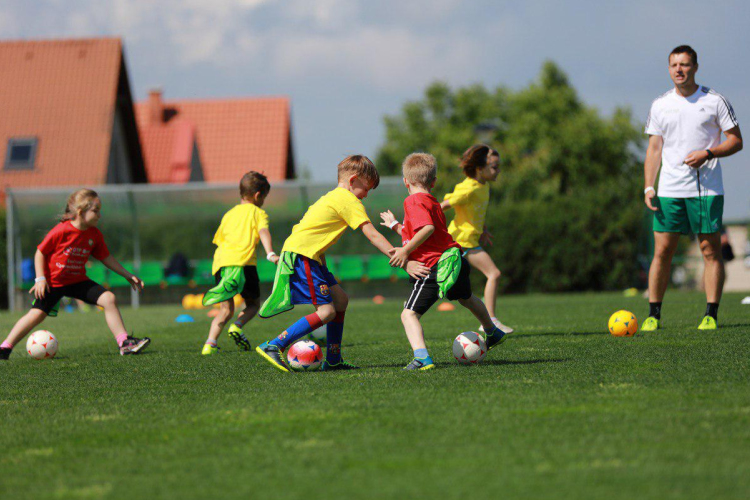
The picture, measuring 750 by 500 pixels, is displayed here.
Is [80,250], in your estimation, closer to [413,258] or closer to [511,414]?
[413,258]

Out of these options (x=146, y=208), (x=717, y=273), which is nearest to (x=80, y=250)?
(x=717, y=273)

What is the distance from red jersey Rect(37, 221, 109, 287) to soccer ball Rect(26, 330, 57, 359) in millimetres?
485

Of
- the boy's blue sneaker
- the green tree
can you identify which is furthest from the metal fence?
the boy's blue sneaker

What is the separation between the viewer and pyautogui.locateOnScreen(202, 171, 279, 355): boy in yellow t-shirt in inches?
330

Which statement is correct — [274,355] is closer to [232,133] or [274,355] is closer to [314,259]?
[314,259]

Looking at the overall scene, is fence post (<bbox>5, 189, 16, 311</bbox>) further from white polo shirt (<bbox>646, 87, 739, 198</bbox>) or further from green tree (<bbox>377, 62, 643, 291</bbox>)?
white polo shirt (<bbox>646, 87, 739, 198</bbox>)

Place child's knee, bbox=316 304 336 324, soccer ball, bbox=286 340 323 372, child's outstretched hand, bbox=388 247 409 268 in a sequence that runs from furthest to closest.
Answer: soccer ball, bbox=286 340 323 372 < child's knee, bbox=316 304 336 324 < child's outstretched hand, bbox=388 247 409 268

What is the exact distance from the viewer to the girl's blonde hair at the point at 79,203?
27.5 ft

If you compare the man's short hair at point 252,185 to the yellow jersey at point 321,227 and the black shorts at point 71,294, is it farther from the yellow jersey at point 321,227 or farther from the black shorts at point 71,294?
the yellow jersey at point 321,227

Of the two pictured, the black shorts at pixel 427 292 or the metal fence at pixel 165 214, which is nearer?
the black shorts at pixel 427 292

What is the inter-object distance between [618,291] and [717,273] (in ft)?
50.4

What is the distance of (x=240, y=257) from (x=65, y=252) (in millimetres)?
1564

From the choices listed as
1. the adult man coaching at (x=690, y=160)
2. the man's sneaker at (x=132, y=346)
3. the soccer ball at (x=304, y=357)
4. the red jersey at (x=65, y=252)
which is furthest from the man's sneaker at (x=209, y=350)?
the adult man coaching at (x=690, y=160)

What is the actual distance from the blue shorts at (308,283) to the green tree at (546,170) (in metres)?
3.40
